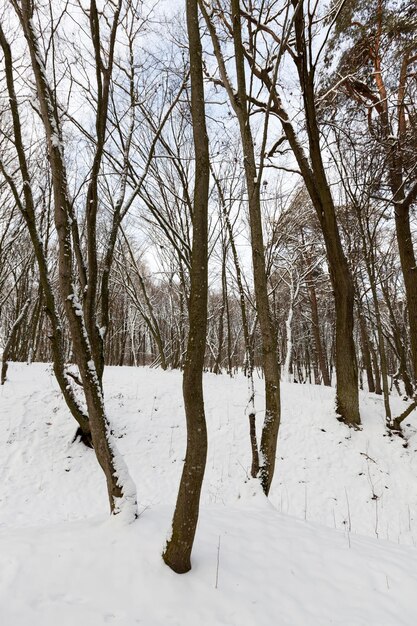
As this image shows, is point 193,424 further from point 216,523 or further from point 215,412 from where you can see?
point 215,412

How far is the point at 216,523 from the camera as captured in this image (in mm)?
2584

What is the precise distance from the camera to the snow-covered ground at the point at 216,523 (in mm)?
1703

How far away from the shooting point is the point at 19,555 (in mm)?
1896

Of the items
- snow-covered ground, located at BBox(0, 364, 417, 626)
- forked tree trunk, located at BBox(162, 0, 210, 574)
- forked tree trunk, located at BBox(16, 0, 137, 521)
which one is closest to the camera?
snow-covered ground, located at BBox(0, 364, 417, 626)

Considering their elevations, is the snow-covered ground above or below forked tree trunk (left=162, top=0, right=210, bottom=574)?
below

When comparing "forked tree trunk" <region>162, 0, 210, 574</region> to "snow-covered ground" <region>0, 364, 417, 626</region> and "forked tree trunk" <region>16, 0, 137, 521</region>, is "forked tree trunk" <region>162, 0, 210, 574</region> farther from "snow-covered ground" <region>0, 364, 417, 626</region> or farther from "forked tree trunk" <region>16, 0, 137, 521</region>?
"forked tree trunk" <region>16, 0, 137, 521</region>

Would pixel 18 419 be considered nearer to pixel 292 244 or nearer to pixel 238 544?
pixel 238 544

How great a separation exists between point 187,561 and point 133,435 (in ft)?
18.3

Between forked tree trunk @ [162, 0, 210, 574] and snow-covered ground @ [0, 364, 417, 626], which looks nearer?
snow-covered ground @ [0, 364, 417, 626]

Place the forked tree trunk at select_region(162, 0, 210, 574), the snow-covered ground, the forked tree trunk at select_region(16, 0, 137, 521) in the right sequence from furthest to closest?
the forked tree trunk at select_region(16, 0, 137, 521)
the forked tree trunk at select_region(162, 0, 210, 574)
the snow-covered ground

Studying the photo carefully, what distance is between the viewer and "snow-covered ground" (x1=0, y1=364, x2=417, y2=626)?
67.1 inches

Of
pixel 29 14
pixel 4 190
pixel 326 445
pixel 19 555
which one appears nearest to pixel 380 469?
pixel 326 445

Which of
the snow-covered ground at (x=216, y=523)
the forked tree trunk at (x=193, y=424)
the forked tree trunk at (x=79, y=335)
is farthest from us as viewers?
the forked tree trunk at (x=79, y=335)

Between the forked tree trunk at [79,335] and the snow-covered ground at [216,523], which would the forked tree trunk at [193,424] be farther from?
the forked tree trunk at [79,335]
